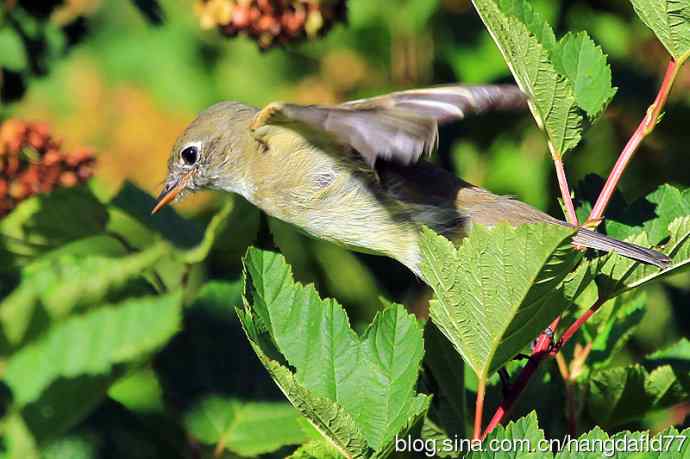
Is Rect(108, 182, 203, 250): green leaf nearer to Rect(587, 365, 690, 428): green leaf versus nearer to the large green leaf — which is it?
the large green leaf

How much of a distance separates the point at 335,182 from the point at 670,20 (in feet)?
3.24

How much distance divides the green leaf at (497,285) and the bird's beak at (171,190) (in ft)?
3.98

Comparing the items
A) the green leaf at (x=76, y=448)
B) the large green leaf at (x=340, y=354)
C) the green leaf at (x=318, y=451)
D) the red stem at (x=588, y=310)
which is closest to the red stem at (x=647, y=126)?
the red stem at (x=588, y=310)

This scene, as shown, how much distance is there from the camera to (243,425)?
82.6 inches

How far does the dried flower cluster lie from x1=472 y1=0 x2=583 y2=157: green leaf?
3.87ft

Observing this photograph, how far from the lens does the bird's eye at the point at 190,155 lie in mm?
2736

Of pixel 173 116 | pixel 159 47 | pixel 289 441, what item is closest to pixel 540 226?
pixel 289 441

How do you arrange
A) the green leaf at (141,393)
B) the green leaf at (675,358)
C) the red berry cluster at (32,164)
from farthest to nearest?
the red berry cluster at (32,164) < the green leaf at (141,393) < the green leaf at (675,358)

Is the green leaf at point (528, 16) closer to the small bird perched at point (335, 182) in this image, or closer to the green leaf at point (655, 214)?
the small bird perched at point (335, 182)

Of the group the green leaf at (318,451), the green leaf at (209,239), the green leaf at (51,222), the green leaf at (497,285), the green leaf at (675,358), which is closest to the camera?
the green leaf at (497,285)

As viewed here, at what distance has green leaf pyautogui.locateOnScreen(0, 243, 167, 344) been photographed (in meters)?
1.71

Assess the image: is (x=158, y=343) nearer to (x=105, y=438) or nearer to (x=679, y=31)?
(x=105, y=438)

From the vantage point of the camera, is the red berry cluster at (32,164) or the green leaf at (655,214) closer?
the green leaf at (655,214)

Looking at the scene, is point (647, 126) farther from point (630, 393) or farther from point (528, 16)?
point (630, 393)
